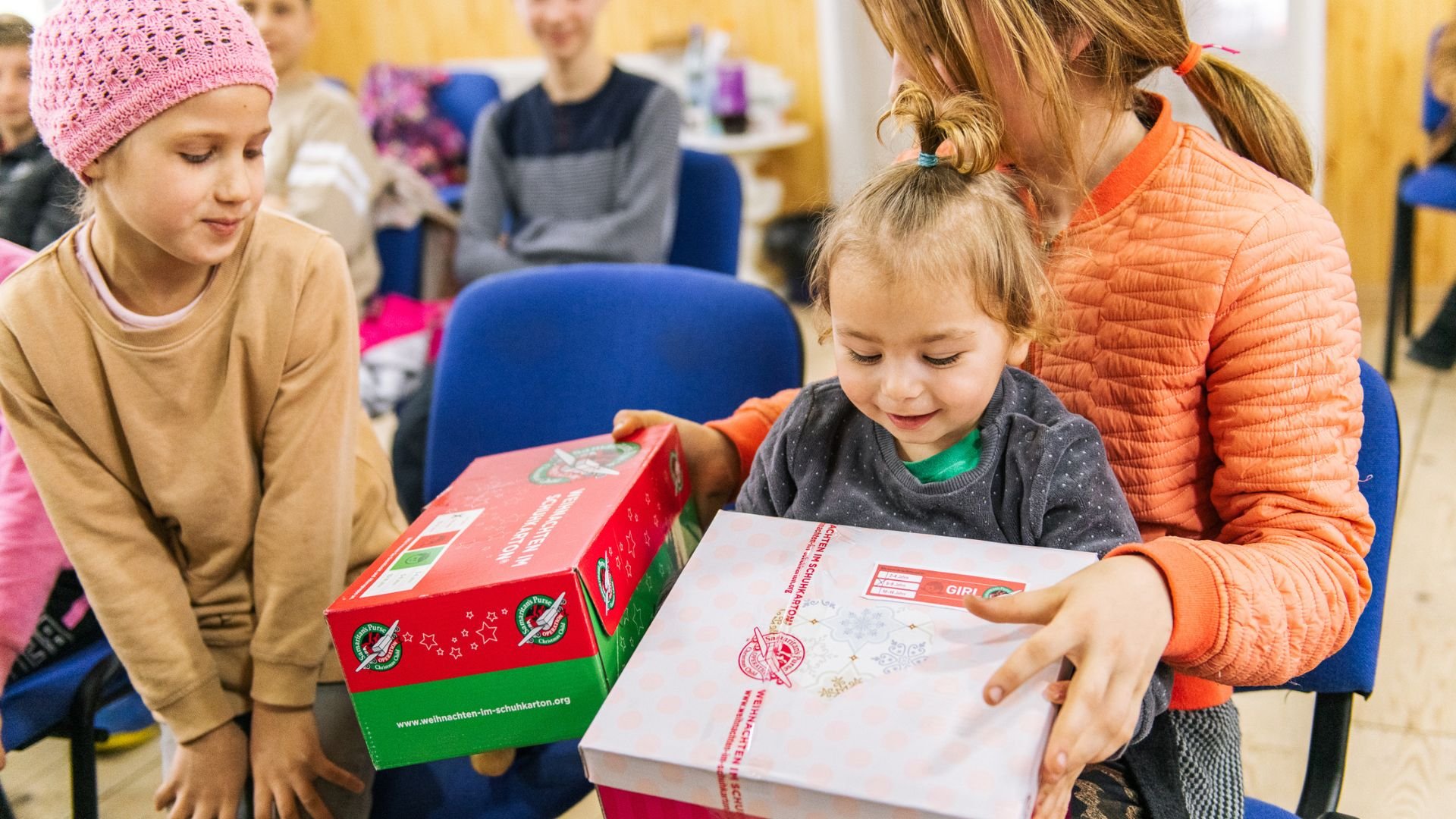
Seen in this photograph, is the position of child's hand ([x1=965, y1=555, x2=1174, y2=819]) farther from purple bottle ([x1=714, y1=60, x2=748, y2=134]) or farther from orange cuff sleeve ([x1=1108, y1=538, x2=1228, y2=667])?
purple bottle ([x1=714, y1=60, x2=748, y2=134])

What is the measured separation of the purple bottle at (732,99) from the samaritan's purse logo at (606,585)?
354cm

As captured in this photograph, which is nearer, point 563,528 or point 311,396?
point 563,528

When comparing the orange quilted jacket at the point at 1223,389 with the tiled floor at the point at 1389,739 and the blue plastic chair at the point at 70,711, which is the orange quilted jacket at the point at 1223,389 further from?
the blue plastic chair at the point at 70,711

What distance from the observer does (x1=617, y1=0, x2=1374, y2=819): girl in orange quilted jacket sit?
82 cm

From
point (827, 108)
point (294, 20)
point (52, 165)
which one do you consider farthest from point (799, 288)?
point (52, 165)

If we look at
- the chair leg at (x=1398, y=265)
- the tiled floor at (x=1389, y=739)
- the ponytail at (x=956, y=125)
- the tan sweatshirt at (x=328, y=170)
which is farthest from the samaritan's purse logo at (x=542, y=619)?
the chair leg at (x=1398, y=265)

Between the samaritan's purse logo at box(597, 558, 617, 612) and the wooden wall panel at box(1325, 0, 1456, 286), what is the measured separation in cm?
333

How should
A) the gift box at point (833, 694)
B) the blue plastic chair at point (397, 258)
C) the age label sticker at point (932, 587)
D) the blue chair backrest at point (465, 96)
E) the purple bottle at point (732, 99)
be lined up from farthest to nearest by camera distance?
the purple bottle at point (732, 99) < the blue chair backrest at point (465, 96) < the blue plastic chair at point (397, 258) < the age label sticker at point (932, 587) < the gift box at point (833, 694)

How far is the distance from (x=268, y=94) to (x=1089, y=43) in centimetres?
76

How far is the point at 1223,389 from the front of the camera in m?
0.90

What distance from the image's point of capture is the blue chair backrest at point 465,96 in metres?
3.95

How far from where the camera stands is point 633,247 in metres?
2.30

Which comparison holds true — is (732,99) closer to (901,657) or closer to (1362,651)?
(1362,651)

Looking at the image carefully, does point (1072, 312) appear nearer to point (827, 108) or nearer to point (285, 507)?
point (285, 507)
